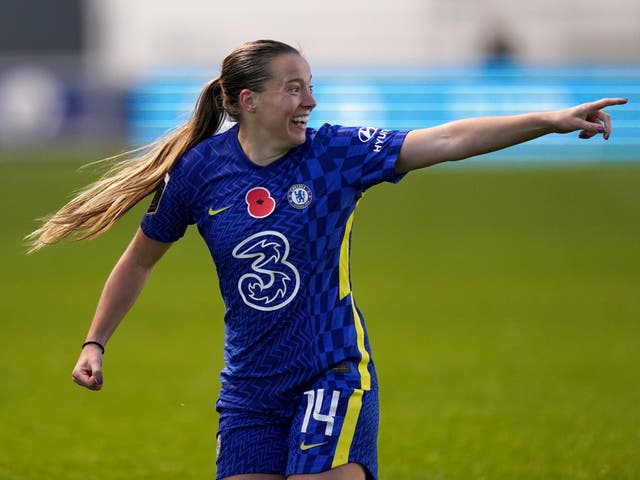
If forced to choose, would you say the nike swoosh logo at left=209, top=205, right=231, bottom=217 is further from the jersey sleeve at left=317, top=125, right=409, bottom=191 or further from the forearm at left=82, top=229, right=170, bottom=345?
the jersey sleeve at left=317, top=125, right=409, bottom=191

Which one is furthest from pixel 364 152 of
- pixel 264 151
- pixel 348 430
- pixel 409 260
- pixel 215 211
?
pixel 409 260

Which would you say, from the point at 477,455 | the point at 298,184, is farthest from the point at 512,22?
the point at 298,184

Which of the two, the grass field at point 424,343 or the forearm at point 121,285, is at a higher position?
the forearm at point 121,285

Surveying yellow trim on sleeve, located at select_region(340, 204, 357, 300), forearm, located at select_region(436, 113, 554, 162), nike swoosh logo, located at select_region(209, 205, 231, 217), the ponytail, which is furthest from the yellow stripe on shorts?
the ponytail

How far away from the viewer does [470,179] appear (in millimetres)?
21906

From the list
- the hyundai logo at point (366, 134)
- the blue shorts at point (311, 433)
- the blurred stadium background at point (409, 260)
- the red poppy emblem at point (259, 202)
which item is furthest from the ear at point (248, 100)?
the blurred stadium background at point (409, 260)

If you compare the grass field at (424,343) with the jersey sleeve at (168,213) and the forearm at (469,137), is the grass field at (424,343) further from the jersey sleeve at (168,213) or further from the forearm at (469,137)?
the forearm at (469,137)

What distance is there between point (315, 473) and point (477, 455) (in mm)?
3055

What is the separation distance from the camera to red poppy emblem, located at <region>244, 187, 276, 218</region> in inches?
179

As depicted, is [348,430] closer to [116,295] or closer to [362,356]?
[362,356]

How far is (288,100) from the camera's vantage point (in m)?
4.54

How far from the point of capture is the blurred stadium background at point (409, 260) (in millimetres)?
7867

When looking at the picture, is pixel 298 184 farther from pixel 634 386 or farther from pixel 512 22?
pixel 512 22

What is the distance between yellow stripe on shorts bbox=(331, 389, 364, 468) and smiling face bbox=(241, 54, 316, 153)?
0.98m
